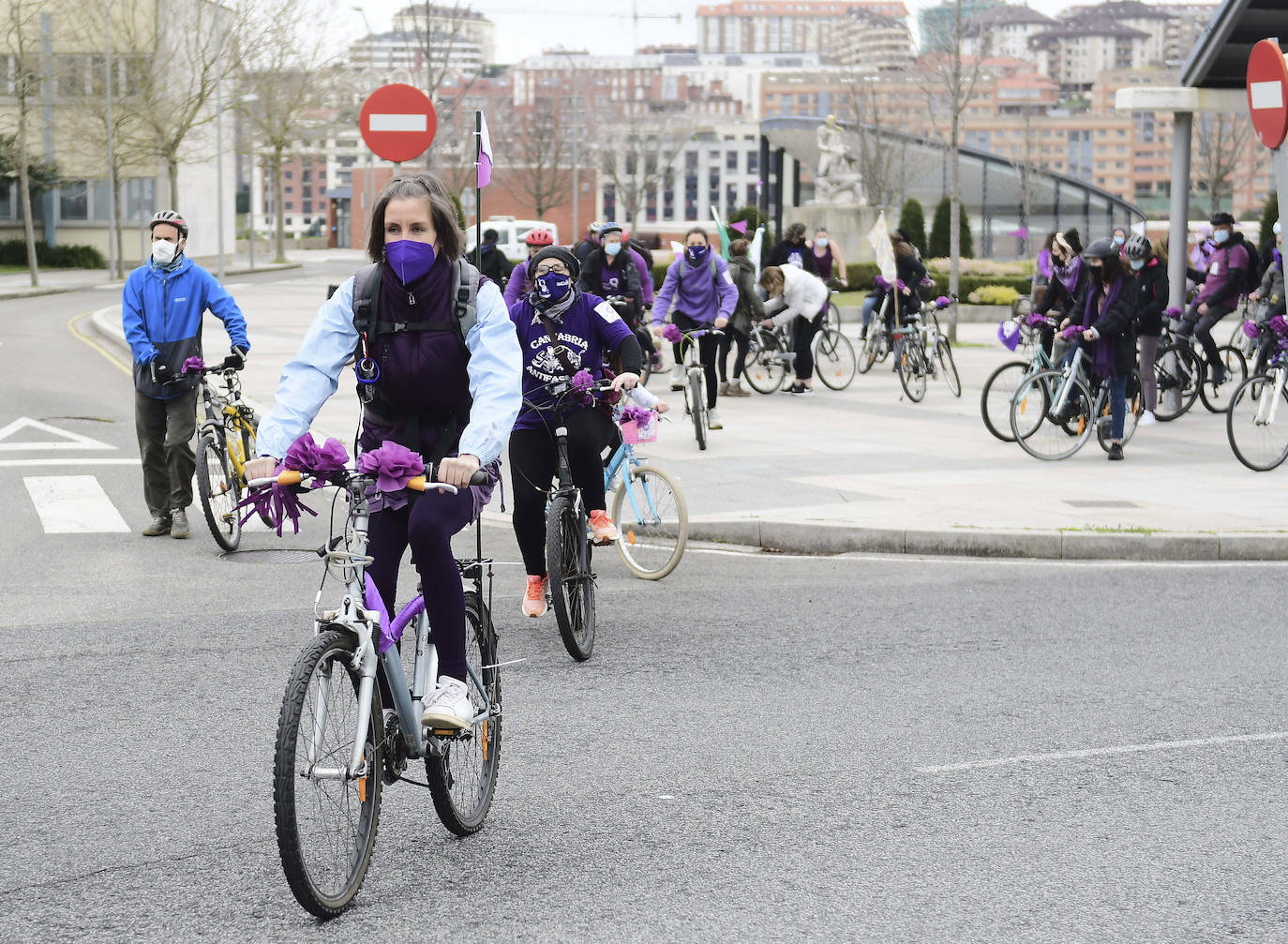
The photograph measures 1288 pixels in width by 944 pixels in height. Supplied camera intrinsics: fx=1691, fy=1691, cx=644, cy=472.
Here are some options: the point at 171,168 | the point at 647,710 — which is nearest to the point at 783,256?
the point at 647,710

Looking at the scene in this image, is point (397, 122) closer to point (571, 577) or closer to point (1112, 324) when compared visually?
point (571, 577)

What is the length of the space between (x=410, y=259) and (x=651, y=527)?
15.2 feet

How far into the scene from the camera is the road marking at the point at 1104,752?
5.82 metres

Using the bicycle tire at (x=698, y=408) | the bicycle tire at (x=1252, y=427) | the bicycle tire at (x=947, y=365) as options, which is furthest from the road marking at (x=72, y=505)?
the bicycle tire at (x=947, y=365)

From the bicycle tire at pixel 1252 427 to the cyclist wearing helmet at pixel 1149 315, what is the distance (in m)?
2.05

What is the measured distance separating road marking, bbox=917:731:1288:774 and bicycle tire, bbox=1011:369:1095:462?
8159 millimetres

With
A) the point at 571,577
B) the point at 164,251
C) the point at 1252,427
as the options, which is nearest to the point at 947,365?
the point at 1252,427

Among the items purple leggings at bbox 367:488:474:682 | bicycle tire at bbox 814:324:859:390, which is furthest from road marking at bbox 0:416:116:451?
purple leggings at bbox 367:488:474:682

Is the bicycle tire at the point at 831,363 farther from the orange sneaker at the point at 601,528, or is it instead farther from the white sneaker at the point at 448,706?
the white sneaker at the point at 448,706

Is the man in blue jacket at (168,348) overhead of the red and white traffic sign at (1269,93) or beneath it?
beneath

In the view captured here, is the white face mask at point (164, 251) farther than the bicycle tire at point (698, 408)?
No

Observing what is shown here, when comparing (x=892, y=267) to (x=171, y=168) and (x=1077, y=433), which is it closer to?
(x=1077, y=433)

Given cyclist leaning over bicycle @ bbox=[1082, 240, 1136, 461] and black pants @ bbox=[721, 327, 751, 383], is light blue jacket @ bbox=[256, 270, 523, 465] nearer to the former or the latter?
cyclist leaning over bicycle @ bbox=[1082, 240, 1136, 461]

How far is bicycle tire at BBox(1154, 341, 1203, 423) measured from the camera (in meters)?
17.1
